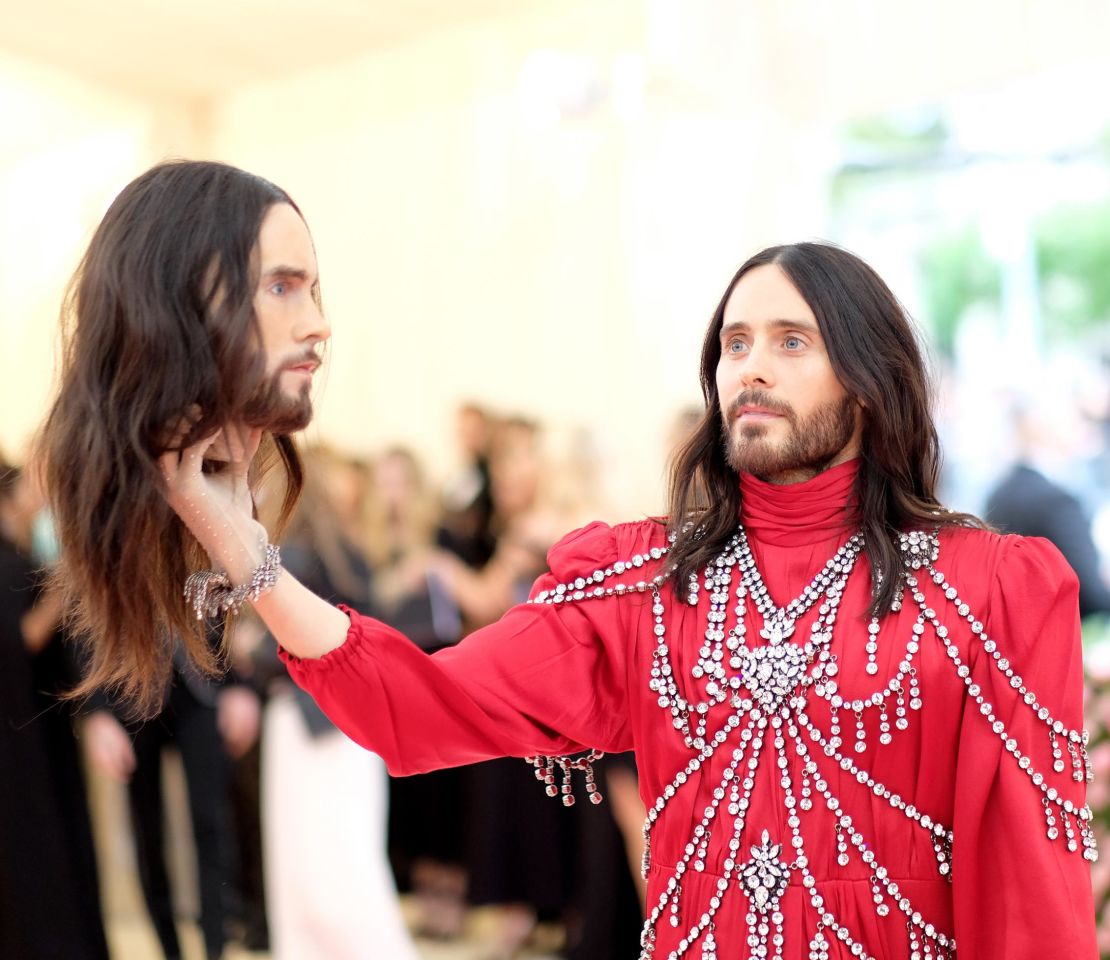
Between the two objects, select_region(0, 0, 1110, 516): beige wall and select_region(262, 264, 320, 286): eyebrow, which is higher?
select_region(0, 0, 1110, 516): beige wall

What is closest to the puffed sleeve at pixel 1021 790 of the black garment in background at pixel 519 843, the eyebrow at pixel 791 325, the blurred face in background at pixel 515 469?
the eyebrow at pixel 791 325

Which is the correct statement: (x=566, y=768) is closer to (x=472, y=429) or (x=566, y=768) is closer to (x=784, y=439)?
(x=784, y=439)

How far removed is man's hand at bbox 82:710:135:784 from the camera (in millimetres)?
4848

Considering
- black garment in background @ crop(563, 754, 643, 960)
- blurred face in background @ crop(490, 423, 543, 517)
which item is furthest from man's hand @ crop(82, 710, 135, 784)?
blurred face in background @ crop(490, 423, 543, 517)

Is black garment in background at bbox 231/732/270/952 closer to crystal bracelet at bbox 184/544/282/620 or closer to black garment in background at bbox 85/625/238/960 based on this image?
black garment in background at bbox 85/625/238/960

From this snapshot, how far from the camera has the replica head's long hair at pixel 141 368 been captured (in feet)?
5.83

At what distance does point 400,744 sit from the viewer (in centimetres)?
219

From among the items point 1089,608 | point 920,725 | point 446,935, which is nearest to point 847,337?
point 920,725

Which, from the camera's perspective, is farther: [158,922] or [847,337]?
[158,922]

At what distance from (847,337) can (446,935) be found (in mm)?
4336

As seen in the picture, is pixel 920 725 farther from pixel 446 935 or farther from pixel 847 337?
pixel 446 935

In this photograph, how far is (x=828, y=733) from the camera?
2.16 metres

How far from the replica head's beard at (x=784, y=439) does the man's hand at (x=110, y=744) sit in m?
3.22

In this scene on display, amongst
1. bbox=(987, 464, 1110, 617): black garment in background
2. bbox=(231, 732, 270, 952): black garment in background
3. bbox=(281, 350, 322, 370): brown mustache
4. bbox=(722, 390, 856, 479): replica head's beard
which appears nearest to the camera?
bbox=(281, 350, 322, 370): brown mustache
